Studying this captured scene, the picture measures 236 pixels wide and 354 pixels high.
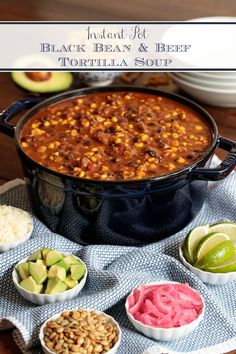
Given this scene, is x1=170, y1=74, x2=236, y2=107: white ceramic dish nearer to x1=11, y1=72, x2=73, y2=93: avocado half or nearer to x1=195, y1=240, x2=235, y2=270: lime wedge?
x1=11, y1=72, x2=73, y2=93: avocado half

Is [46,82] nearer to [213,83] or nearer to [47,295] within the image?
[213,83]

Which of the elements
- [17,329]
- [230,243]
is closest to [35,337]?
[17,329]

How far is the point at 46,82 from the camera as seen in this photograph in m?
3.31

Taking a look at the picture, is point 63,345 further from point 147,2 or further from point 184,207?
point 147,2

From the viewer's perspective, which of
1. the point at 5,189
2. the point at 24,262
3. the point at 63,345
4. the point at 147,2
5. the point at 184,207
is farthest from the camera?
the point at 147,2

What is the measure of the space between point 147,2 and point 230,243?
81.0 inches

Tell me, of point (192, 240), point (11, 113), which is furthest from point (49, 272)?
point (11, 113)

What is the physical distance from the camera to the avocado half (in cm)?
328

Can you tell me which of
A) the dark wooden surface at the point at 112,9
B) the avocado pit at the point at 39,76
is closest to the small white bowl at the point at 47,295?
the avocado pit at the point at 39,76

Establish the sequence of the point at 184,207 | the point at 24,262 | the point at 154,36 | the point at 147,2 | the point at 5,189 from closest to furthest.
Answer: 1. the point at 24,262
2. the point at 184,207
3. the point at 5,189
4. the point at 154,36
5. the point at 147,2

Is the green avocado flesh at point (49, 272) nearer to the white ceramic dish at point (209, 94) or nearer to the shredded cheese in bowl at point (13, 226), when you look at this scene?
the shredded cheese in bowl at point (13, 226)

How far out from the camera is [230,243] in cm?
229

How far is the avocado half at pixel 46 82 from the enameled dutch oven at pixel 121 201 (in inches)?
30.5

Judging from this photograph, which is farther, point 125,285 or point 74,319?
point 125,285
